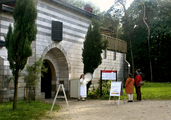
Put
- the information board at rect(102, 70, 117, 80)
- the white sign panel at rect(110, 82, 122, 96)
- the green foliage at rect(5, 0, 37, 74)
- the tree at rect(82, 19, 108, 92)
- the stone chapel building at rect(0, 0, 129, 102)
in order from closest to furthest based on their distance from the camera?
1. the green foliage at rect(5, 0, 37, 74)
2. the white sign panel at rect(110, 82, 122, 96)
3. the stone chapel building at rect(0, 0, 129, 102)
4. the information board at rect(102, 70, 117, 80)
5. the tree at rect(82, 19, 108, 92)

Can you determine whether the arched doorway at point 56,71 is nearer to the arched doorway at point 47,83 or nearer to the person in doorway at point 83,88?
the arched doorway at point 47,83

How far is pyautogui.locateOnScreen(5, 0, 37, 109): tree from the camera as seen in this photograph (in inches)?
330

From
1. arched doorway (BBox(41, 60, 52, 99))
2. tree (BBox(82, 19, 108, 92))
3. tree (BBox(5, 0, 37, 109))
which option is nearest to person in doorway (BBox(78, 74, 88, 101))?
tree (BBox(82, 19, 108, 92))

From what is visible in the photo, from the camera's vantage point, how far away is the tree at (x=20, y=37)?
27.5 ft

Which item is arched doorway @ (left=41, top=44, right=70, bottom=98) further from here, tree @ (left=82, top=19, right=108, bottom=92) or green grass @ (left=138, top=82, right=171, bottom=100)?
green grass @ (left=138, top=82, right=171, bottom=100)

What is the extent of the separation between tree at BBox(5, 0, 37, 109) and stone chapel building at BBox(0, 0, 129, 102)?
2.84 m

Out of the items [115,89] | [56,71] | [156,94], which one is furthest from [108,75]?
[56,71]

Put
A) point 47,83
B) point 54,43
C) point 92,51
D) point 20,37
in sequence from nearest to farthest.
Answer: point 20,37
point 54,43
point 92,51
point 47,83

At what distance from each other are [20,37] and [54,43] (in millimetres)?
5568

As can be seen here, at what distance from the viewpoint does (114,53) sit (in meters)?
21.7

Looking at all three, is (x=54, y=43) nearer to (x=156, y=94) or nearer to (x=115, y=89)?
(x=115, y=89)

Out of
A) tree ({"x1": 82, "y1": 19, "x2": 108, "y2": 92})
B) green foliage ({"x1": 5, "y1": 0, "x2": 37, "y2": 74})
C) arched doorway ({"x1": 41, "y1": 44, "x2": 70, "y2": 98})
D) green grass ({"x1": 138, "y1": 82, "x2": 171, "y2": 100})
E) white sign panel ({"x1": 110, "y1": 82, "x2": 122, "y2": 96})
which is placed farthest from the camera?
arched doorway ({"x1": 41, "y1": 44, "x2": 70, "y2": 98})

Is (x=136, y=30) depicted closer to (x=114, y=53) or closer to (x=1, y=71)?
(x=114, y=53)

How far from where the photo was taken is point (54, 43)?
14.1 m
